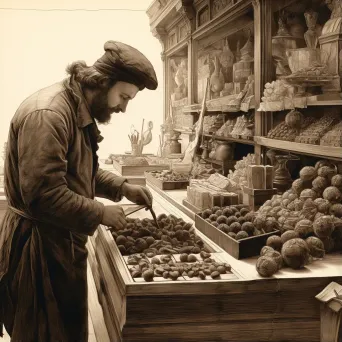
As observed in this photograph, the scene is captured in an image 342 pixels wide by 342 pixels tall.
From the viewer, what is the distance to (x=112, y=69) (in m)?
2.45

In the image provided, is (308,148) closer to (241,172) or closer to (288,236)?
(288,236)

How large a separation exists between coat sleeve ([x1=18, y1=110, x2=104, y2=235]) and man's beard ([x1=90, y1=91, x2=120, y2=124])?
0.23m

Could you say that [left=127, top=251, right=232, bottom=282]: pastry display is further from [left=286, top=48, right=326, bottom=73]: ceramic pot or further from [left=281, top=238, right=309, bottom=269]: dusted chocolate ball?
[left=286, top=48, right=326, bottom=73]: ceramic pot

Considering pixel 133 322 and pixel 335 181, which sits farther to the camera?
pixel 335 181

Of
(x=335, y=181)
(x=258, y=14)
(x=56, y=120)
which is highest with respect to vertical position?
(x=258, y=14)

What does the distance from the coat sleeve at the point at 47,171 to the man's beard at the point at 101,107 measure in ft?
0.75

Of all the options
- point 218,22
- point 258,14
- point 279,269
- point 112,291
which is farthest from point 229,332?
point 218,22

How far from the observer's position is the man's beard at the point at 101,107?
2504mm

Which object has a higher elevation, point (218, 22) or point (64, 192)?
point (218, 22)

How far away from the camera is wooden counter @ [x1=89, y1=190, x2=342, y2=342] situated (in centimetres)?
218

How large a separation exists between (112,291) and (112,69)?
3.07ft

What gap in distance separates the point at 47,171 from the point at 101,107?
0.44m

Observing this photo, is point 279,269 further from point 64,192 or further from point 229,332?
point 64,192

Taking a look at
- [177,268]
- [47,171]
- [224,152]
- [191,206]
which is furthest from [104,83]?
[224,152]
